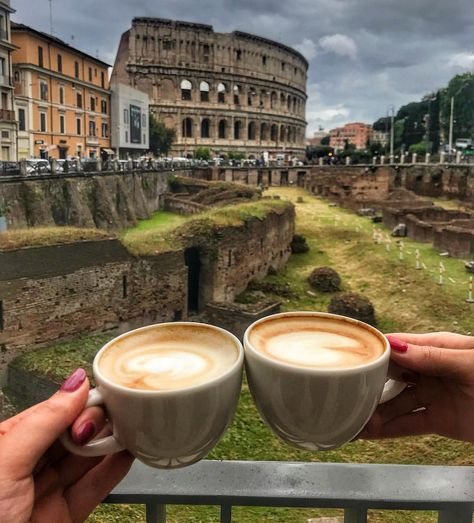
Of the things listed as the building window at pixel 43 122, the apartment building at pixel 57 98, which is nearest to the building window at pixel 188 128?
the apartment building at pixel 57 98

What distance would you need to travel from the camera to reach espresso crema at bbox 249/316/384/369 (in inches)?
59.4

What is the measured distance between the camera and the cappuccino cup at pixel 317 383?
140cm

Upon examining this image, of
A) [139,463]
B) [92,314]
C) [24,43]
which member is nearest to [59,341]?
[92,314]

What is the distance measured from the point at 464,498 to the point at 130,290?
13.2 m

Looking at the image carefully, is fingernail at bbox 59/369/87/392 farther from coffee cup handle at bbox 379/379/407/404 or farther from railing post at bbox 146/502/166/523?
coffee cup handle at bbox 379/379/407/404

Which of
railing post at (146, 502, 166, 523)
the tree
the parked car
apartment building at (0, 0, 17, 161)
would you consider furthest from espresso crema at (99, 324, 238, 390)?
the tree

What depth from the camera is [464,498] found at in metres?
1.57

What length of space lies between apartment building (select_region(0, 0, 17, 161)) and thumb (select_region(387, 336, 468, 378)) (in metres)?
32.9

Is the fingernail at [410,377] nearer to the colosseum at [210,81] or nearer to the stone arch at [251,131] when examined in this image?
the colosseum at [210,81]

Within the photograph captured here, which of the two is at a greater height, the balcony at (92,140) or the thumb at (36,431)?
the balcony at (92,140)

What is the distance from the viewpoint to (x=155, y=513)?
167cm

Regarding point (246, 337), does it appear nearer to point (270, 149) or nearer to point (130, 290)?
point (130, 290)

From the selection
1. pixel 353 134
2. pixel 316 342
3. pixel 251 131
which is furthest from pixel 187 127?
pixel 353 134

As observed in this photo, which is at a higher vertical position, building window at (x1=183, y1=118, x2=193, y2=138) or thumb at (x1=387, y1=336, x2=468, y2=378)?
building window at (x1=183, y1=118, x2=193, y2=138)
